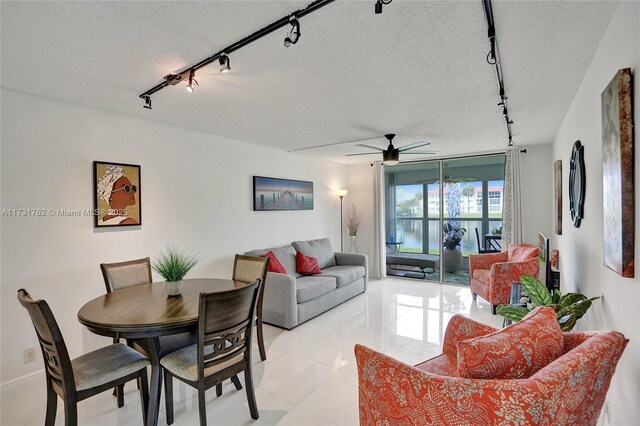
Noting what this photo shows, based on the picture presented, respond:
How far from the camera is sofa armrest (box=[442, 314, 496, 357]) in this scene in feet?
6.37

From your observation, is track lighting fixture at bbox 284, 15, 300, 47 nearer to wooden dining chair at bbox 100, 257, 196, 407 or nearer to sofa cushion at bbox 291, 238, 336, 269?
wooden dining chair at bbox 100, 257, 196, 407

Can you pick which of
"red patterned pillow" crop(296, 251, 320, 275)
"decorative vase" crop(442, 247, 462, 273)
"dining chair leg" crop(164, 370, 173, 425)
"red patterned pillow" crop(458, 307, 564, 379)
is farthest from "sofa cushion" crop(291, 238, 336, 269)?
"red patterned pillow" crop(458, 307, 564, 379)

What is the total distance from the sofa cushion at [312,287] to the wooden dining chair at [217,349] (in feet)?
5.86

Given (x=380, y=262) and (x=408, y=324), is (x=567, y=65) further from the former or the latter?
(x=380, y=262)

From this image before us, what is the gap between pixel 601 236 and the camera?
1.90 meters

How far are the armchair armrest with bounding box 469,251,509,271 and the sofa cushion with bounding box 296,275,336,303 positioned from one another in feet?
7.41

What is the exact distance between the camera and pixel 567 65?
227 cm

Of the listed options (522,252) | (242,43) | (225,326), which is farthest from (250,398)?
(522,252)

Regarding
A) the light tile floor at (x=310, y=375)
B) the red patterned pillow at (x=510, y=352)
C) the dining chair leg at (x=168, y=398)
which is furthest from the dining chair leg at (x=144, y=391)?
the red patterned pillow at (x=510, y=352)

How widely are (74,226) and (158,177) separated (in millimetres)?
949

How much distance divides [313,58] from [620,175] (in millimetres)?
1784

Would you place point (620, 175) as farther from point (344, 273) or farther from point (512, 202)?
point (512, 202)

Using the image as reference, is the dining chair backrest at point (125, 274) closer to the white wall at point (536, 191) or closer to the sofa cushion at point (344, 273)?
the sofa cushion at point (344, 273)

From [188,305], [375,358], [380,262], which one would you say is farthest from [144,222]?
[380,262]
